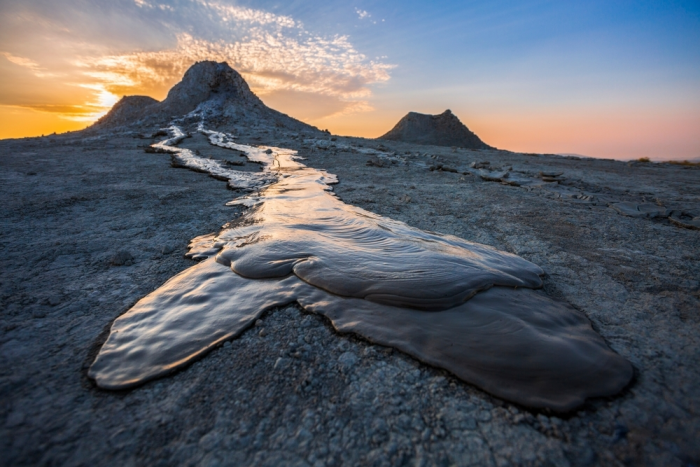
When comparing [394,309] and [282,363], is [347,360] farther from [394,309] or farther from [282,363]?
[394,309]

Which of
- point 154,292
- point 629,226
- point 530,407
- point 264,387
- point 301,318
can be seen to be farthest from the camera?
point 629,226

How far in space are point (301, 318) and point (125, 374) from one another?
0.79 m

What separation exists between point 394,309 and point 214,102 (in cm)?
2649

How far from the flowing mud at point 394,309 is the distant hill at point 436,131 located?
2410 centimetres

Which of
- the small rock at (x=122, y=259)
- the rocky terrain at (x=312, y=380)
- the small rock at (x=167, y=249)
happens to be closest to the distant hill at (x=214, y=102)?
the small rock at (x=167, y=249)

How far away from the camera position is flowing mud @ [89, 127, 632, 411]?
1.29 metres

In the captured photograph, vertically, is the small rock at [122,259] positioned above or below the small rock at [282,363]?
below

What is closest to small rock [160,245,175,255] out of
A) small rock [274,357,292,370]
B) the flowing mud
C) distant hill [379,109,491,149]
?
the flowing mud

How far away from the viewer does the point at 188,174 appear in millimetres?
6039

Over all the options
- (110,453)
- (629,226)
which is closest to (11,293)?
(110,453)

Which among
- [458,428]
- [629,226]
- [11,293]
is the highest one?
[629,226]

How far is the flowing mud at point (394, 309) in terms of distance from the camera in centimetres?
129

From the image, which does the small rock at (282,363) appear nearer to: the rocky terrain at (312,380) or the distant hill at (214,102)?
the rocky terrain at (312,380)

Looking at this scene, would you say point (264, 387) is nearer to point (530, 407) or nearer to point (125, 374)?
point (125, 374)
